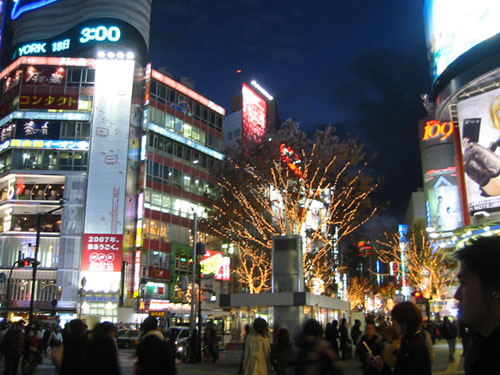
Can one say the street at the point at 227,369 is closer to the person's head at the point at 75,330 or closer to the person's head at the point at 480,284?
the person's head at the point at 75,330

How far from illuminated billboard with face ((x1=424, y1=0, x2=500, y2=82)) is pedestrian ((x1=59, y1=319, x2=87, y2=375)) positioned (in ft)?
143

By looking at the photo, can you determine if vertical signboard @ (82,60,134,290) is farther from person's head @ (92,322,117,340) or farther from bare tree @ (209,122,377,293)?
person's head @ (92,322,117,340)

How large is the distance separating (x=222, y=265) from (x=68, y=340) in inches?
1650

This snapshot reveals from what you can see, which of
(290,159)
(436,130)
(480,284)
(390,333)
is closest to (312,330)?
(390,333)

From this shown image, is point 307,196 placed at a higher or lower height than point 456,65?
lower

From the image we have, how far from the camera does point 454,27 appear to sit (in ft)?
148

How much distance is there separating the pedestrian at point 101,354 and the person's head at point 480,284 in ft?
15.2

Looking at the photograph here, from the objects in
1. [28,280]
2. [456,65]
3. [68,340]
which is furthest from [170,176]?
[68,340]

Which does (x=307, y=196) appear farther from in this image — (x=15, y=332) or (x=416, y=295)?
(x=15, y=332)

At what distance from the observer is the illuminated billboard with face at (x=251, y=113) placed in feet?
218

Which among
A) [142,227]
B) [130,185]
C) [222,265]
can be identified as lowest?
[222,265]

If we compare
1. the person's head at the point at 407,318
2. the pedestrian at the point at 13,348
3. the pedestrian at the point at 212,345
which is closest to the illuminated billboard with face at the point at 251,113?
the pedestrian at the point at 212,345

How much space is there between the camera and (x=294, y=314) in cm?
1842

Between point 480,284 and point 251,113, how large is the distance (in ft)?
222
